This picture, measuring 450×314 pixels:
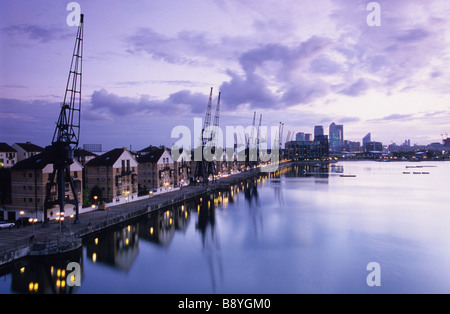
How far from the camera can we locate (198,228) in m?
22.1

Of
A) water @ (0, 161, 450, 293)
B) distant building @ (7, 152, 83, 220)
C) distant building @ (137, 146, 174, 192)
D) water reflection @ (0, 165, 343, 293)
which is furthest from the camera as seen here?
distant building @ (137, 146, 174, 192)

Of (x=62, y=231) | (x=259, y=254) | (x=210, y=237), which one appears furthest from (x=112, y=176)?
(x=259, y=254)

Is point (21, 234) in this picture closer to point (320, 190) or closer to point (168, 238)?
point (168, 238)

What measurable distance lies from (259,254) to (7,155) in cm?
3390

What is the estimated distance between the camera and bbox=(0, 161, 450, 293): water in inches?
491

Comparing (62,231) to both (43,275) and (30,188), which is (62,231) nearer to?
(43,275)

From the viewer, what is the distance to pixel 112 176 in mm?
24547

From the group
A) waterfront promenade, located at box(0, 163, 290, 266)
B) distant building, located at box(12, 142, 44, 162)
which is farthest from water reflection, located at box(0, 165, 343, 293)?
distant building, located at box(12, 142, 44, 162)

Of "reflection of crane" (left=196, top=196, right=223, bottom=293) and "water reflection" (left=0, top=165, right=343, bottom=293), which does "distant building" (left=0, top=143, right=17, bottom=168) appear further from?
"reflection of crane" (left=196, top=196, right=223, bottom=293)

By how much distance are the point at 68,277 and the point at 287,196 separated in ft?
97.6

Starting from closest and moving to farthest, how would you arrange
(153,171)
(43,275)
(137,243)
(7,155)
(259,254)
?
1. (43,275)
2. (259,254)
3. (137,243)
4. (153,171)
5. (7,155)

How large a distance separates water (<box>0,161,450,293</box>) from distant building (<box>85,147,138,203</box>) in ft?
12.2
